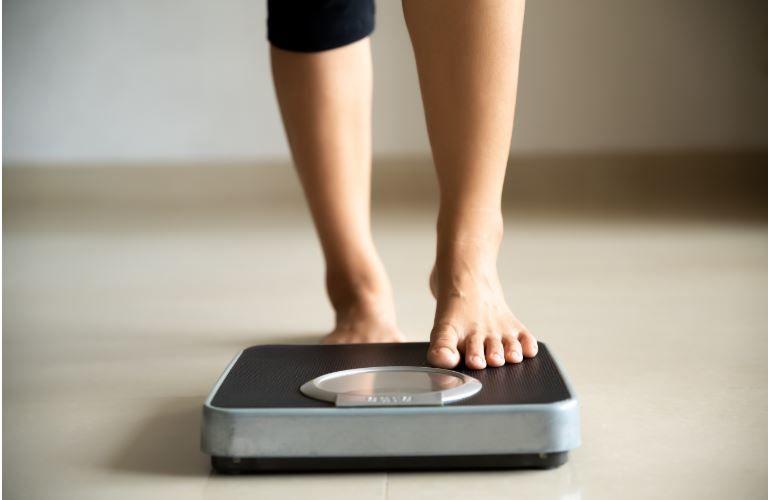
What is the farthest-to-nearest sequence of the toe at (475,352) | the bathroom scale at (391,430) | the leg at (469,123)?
the leg at (469,123), the toe at (475,352), the bathroom scale at (391,430)

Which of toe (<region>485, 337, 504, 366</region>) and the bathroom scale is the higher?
toe (<region>485, 337, 504, 366</region>)

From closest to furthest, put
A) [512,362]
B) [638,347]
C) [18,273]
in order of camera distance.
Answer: [512,362]
[638,347]
[18,273]

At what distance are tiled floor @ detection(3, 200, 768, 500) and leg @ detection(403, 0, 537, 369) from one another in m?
0.17

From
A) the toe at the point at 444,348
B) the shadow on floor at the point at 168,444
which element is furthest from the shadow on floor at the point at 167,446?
the toe at the point at 444,348

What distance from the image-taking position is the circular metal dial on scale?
0.71 m

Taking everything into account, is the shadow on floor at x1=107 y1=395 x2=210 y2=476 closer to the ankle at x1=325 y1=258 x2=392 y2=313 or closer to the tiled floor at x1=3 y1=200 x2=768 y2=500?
the tiled floor at x1=3 y1=200 x2=768 y2=500

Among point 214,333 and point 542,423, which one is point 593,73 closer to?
point 214,333

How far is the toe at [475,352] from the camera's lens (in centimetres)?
83

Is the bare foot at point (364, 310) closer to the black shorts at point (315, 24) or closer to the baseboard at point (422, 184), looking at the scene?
the black shorts at point (315, 24)

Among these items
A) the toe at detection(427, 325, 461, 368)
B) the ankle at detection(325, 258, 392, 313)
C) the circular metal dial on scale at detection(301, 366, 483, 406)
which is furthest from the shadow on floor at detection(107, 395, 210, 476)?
the ankle at detection(325, 258, 392, 313)

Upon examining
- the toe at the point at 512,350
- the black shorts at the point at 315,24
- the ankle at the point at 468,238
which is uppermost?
the black shorts at the point at 315,24

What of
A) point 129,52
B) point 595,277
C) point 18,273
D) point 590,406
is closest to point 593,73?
point 129,52

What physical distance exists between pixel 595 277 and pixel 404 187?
1858 millimetres

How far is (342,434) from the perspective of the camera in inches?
27.5
